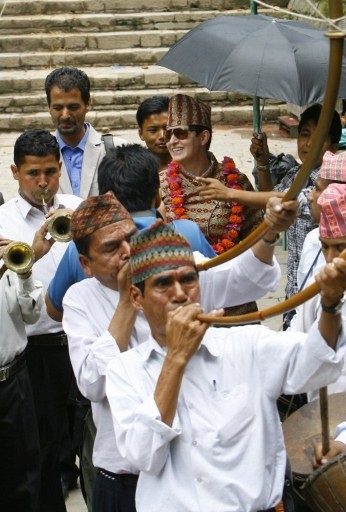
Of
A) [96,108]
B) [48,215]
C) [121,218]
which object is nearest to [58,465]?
[48,215]

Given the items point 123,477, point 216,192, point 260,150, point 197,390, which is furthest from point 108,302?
point 260,150

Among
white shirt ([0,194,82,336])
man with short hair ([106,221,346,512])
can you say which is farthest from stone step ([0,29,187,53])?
man with short hair ([106,221,346,512])

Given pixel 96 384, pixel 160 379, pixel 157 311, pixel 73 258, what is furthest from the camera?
pixel 73 258

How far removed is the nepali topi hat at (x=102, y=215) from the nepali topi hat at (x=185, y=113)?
5.38 feet

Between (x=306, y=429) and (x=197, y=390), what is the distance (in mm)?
804

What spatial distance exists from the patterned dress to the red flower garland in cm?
2

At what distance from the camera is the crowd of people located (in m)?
2.64

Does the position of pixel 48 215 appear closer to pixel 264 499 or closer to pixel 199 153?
pixel 199 153

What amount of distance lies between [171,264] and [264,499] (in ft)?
2.26

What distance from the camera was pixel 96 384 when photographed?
318 cm

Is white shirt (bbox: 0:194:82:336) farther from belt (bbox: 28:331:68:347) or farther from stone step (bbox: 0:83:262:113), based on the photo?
stone step (bbox: 0:83:262:113)

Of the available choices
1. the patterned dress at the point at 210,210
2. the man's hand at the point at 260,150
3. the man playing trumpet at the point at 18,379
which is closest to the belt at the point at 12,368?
the man playing trumpet at the point at 18,379

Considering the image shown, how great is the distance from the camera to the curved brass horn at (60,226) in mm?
4395

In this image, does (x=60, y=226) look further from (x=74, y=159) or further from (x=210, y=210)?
Answer: (x=74, y=159)
